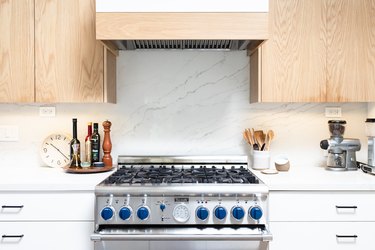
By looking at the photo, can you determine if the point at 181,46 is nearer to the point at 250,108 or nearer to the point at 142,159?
the point at 250,108

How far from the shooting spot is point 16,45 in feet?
6.55

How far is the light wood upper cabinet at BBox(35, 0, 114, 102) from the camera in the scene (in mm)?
1994

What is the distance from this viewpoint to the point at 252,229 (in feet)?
5.31

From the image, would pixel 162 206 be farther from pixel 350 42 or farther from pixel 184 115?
pixel 350 42

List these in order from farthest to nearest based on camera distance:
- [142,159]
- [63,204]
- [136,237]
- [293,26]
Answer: [142,159], [293,26], [63,204], [136,237]

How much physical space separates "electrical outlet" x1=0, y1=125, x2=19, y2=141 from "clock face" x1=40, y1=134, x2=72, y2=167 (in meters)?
0.23

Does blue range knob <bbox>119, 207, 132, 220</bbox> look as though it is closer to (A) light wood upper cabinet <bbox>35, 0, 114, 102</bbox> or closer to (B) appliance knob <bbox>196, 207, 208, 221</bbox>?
(B) appliance knob <bbox>196, 207, 208, 221</bbox>

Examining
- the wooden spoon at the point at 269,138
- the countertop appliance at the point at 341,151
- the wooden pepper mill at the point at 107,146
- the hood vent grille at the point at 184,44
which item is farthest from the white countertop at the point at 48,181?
the countertop appliance at the point at 341,151

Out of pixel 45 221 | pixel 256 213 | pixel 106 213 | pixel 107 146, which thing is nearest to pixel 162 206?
pixel 106 213

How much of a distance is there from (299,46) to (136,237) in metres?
1.38

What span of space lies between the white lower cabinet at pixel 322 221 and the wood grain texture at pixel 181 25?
877 millimetres

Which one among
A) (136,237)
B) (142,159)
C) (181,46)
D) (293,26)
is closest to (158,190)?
(136,237)

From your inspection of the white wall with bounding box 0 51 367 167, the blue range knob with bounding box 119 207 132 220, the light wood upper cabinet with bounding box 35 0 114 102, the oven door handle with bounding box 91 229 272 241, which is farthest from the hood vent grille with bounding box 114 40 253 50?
the oven door handle with bounding box 91 229 272 241

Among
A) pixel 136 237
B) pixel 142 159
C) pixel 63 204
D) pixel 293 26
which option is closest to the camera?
pixel 136 237
